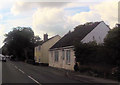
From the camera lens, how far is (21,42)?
88.6 metres

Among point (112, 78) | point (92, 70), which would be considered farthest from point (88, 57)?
point (112, 78)

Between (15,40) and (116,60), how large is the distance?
74.3 meters

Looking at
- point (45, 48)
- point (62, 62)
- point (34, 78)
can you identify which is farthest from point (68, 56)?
point (45, 48)

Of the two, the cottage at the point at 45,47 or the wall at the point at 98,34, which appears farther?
the cottage at the point at 45,47

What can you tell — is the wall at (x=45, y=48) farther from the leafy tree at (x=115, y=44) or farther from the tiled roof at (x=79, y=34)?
the leafy tree at (x=115, y=44)

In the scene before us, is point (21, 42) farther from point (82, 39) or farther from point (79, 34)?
point (82, 39)

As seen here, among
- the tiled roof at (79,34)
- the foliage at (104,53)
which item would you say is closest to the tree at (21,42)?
the tiled roof at (79,34)

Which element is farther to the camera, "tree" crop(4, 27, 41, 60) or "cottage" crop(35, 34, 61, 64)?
"tree" crop(4, 27, 41, 60)

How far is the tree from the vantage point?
86.5 metres

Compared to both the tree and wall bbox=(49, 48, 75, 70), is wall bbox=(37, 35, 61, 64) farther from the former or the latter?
the tree

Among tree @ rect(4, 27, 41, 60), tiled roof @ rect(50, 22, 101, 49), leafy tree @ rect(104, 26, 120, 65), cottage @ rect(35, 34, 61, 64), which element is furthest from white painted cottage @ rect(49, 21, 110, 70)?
tree @ rect(4, 27, 41, 60)

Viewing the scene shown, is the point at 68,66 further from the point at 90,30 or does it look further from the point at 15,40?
the point at 15,40

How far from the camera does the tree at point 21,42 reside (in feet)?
284

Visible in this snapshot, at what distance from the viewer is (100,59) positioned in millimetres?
24703
